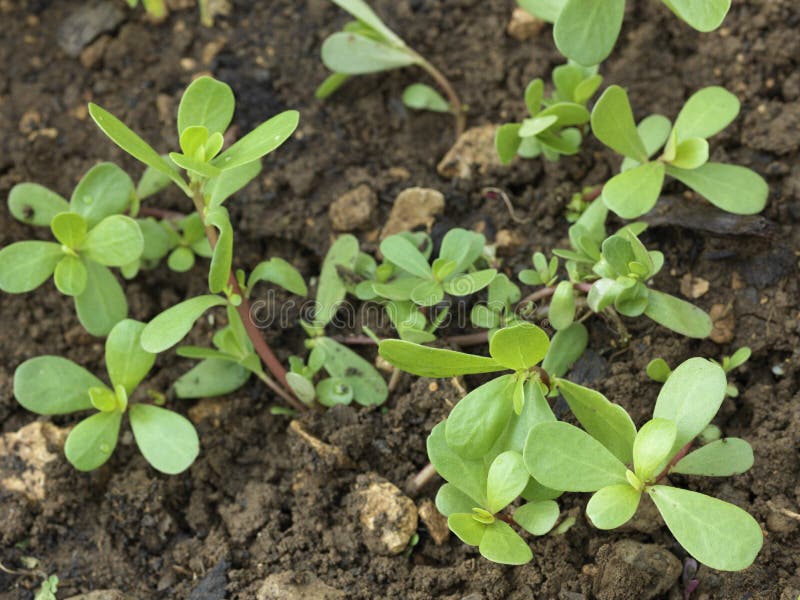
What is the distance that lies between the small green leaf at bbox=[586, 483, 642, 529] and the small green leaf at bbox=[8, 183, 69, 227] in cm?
149

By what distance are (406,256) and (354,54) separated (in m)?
0.69

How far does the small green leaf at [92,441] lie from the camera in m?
1.86

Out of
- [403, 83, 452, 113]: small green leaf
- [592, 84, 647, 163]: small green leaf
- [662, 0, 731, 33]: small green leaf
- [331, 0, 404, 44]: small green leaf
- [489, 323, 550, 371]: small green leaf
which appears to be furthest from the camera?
[403, 83, 452, 113]: small green leaf

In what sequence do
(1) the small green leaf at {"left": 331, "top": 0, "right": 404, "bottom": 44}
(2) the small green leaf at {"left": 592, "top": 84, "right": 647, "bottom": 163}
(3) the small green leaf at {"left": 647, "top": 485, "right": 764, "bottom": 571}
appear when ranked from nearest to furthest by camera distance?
(3) the small green leaf at {"left": 647, "top": 485, "right": 764, "bottom": 571}
(2) the small green leaf at {"left": 592, "top": 84, "right": 647, "bottom": 163}
(1) the small green leaf at {"left": 331, "top": 0, "right": 404, "bottom": 44}

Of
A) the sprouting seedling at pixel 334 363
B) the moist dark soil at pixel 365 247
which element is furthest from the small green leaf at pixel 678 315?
the sprouting seedling at pixel 334 363

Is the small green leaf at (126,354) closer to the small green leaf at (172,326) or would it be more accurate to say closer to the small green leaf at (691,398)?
the small green leaf at (172,326)

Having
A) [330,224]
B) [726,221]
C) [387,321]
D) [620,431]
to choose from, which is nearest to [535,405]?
[620,431]

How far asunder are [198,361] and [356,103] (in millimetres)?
893

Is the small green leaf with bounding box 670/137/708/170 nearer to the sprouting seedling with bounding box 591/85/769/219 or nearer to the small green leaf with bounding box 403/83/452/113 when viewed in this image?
the sprouting seedling with bounding box 591/85/769/219

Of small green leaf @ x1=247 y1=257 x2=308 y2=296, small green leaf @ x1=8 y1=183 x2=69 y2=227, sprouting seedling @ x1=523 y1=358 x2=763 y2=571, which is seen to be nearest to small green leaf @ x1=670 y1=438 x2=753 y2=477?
sprouting seedling @ x1=523 y1=358 x2=763 y2=571

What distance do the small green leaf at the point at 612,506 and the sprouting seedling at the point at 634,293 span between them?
0.45 m

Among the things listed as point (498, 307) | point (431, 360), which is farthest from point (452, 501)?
point (498, 307)

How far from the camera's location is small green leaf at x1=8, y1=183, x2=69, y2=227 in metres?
2.13

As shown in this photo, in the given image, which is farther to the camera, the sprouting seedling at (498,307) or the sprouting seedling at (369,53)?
the sprouting seedling at (369,53)
